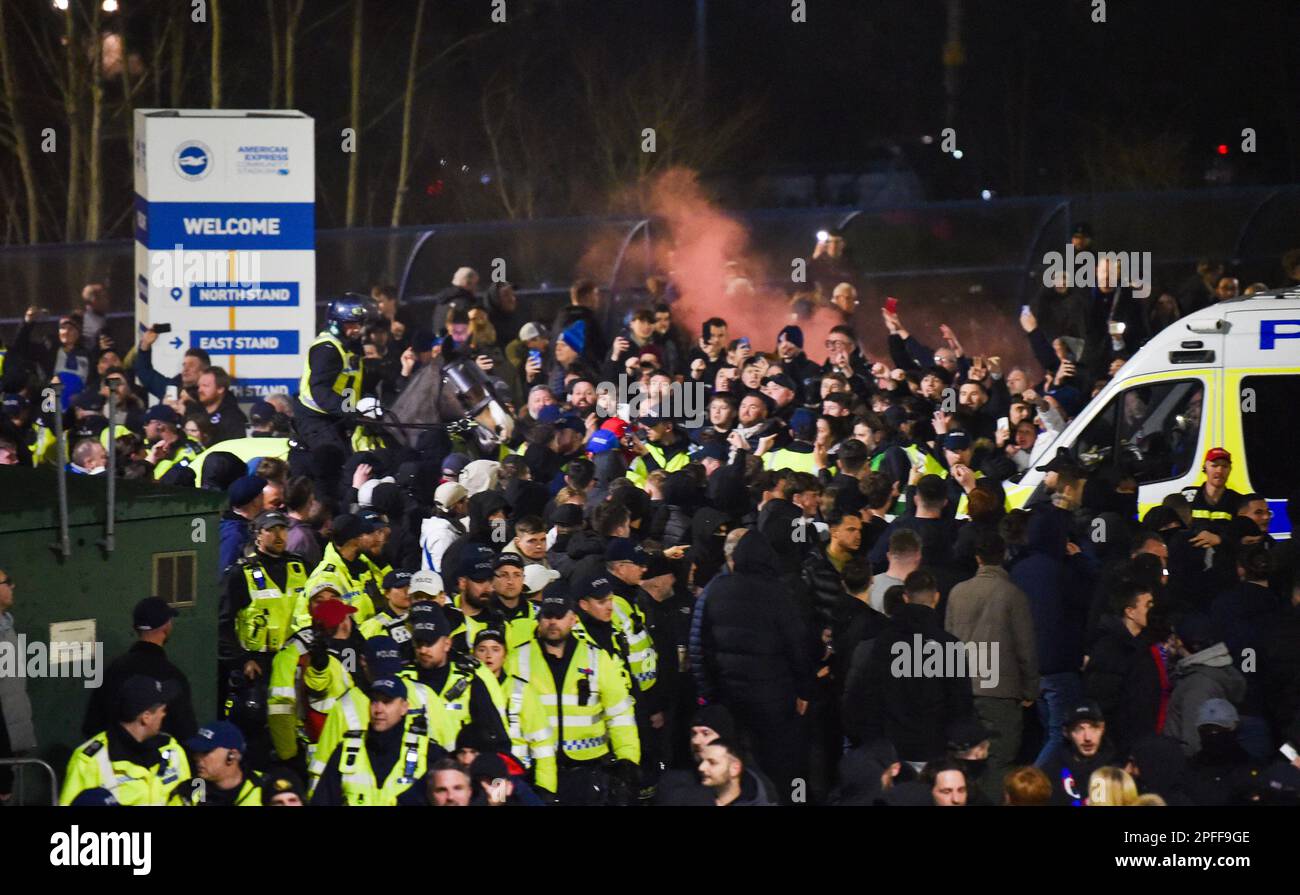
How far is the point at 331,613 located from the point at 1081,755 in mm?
3214

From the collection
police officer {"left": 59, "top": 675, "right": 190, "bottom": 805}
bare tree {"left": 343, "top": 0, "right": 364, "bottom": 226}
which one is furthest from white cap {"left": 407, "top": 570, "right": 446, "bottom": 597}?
bare tree {"left": 343, "top": 0, "right": 364, "bottom": 226}

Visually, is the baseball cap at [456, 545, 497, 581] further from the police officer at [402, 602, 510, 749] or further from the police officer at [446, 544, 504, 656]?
the police officer at [402, 602, 510, 749]

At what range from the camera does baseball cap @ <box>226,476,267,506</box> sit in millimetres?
11500

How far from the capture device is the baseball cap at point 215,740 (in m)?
8.38

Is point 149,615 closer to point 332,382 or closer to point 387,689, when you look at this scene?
point 387,689

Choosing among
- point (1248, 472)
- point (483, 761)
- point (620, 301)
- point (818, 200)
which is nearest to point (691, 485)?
point (1248, 472)

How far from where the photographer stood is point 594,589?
380 inches

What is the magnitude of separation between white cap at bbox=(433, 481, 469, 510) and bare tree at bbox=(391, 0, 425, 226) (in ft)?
79.3

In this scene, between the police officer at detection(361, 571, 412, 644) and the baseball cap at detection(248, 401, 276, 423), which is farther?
the baseball cap at detection(248, 401, 276, 423)

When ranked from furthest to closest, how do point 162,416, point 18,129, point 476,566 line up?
point 18,129, point 162,416, point 476,566

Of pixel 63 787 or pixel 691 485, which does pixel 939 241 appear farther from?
pixel 63 787

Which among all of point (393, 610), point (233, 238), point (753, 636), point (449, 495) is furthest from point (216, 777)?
point (233, 238)
